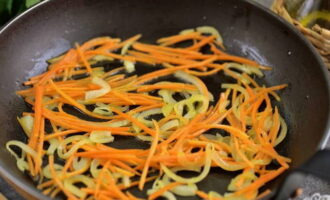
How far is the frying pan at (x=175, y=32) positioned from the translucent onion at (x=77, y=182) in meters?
0.14

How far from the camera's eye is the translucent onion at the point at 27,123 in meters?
1.72

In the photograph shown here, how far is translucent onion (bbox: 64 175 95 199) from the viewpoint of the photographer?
1476 millimetres

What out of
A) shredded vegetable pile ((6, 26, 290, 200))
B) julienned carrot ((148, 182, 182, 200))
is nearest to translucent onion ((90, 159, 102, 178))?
shredded vegetable pile ((6, 26, 290, 200))

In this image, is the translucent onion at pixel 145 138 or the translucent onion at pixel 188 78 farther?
the translucent onion at pixel 188 78

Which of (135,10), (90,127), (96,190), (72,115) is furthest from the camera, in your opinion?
(135,10)

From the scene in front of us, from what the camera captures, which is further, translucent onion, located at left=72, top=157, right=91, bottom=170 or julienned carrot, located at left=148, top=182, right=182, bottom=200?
translucent onion, located at left=72, top=157, right=91, bottom=170

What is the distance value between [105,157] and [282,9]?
1.02 metres

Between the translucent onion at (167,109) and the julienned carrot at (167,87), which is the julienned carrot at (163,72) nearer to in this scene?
the julienned carrot at (167,87)

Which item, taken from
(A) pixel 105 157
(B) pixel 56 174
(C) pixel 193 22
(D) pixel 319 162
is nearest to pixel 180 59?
(C) pixel 193 22

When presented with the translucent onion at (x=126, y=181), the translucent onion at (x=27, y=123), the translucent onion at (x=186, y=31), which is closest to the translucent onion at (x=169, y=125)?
the translucent onion at (x=126, y=181)

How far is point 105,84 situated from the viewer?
1.84 metres

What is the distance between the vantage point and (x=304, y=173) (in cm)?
114

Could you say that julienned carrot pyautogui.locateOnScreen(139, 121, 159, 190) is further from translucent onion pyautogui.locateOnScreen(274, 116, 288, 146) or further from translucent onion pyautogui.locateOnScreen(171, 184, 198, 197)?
translucent onion pyautogui.locateOnScreen(274, 116, 288, 146)

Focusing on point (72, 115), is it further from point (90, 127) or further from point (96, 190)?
point (96, 190)
